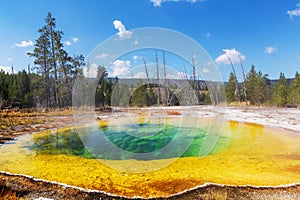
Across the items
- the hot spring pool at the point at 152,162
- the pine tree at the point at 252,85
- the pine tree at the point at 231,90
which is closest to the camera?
the hot spring pool at the point at 152,162

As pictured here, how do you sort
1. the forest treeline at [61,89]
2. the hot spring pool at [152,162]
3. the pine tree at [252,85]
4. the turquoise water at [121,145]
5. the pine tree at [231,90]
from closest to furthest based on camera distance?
the hot spring pool at [152,162] < the turquoise water at [121,145] < the forest treeline at [61,89] < the pine tree at [252,85] < the pine tree at [231,90]

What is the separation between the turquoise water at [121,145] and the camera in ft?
24.6

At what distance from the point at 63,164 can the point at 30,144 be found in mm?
3384

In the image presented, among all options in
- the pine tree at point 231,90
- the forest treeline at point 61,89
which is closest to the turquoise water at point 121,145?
the forest treeline at point 61,89

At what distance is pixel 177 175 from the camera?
525 centimetres

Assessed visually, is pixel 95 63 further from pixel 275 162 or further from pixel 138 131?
pixel 138 131

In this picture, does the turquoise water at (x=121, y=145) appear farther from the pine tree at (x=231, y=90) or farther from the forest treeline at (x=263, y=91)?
the pine tree at (x=231, y=90)

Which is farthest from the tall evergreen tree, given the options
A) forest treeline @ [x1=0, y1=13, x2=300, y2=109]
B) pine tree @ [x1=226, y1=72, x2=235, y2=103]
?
pine tree @ [x1=226, y1=72, x2=235, y2=103]

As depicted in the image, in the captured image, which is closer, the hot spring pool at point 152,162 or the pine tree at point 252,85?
the hot spring pool at point 152,162

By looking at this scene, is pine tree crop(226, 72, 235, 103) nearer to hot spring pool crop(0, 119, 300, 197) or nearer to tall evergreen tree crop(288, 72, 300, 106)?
tall evergreen tree crop(288, 72, 300, 106)

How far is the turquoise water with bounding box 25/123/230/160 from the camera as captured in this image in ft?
24.6

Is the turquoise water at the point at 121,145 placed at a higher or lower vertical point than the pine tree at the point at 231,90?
lower

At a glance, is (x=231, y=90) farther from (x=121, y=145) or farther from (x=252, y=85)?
(x=121, y=145)

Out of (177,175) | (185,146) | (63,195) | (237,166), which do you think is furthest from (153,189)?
(185,146)
